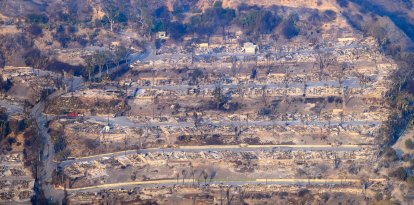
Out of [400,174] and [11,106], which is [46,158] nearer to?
[11,106]

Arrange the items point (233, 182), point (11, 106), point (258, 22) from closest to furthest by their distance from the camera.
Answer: point (233, 182), point (11, 106), point (258, 22)

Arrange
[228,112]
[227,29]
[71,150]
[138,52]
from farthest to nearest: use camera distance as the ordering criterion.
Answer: [227,29], [138,52], [228,112], [71,150]

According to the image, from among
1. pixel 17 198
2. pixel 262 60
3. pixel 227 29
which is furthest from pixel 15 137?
pixel 227 29

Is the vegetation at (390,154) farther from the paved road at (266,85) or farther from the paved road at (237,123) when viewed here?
the paved road at (266,85)

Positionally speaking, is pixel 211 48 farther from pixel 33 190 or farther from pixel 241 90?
pixel 33 190

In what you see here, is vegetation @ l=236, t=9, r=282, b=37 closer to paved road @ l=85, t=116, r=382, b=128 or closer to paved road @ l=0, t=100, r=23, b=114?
paved road @ l=85, t=116, r=382, b=128

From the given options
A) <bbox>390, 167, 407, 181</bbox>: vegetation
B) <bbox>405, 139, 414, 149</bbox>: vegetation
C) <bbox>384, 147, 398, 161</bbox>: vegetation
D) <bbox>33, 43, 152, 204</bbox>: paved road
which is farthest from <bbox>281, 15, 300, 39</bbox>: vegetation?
<bbox>390, 167, 407, 181</bbox>: vegetation

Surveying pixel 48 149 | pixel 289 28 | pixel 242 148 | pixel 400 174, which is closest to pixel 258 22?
pixel 289 28

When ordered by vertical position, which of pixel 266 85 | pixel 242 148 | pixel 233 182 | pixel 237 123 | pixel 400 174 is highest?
pixel 266 85

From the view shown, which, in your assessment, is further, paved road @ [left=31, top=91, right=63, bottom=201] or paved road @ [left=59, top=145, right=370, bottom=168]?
paved road @ [left=59, top=145, right=370, bottom=168]

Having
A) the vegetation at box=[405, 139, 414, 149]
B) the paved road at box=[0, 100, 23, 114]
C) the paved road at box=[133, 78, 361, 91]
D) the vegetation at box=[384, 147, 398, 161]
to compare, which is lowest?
the vegetation at box=[384, 147, 398, 161]

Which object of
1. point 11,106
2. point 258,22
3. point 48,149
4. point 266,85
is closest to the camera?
point 48,149
